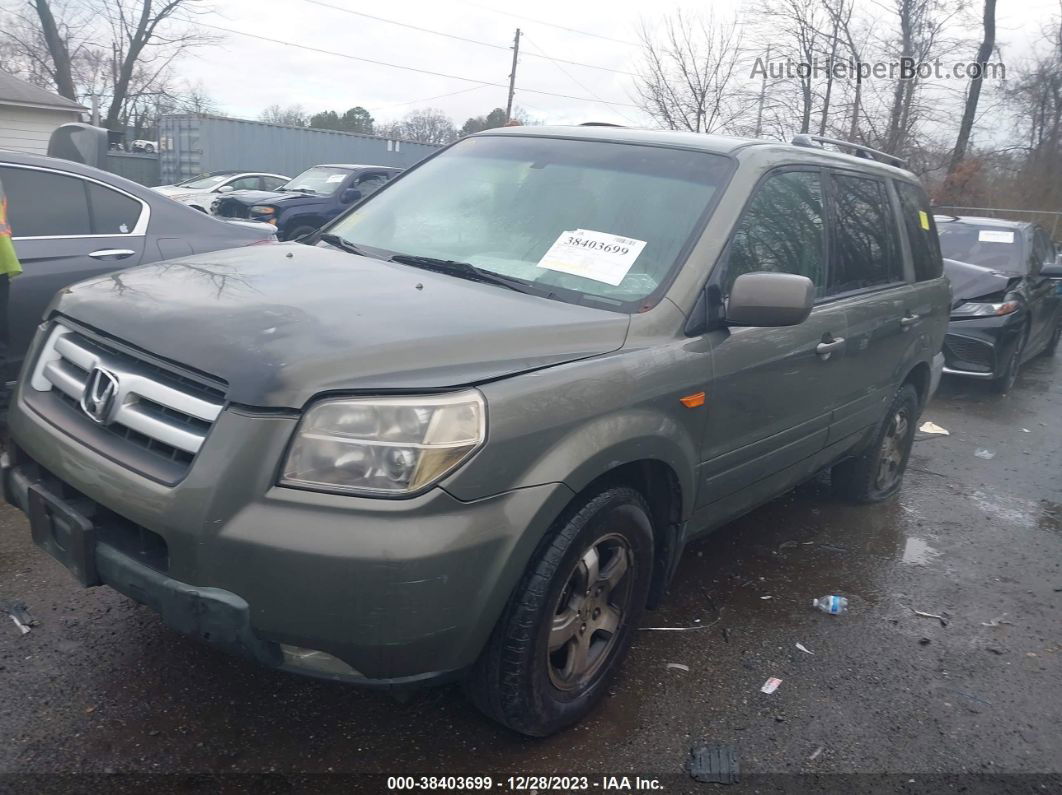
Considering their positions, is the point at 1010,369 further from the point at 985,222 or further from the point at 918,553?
the point at 918,553

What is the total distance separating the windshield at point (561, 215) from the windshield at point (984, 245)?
6.88 meters

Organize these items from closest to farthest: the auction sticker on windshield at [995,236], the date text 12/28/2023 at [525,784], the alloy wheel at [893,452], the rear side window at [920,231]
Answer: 1. the date text 12/28/2023 at [525,784]
2. the rear side window at [920,231]
3. the alloy wheel at [893,452]
4. the auction sticker on windshield at [995,236]

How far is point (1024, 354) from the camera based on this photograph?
9352 millimetres

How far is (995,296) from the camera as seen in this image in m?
8.38

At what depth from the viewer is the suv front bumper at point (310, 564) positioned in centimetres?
212

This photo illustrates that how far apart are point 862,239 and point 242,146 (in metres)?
24.0

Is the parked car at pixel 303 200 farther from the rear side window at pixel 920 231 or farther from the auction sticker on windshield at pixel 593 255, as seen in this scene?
the auction sticker on windshield at pixel 593 255

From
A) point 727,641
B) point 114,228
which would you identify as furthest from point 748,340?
point 114,228

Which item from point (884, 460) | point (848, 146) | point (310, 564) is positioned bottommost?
point (884, 460)

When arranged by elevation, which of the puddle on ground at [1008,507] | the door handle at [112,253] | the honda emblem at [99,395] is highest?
the door handle at [112,253]

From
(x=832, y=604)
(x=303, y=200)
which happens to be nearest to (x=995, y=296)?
(x=832, y=604)

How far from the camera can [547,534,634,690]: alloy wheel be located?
2713mm

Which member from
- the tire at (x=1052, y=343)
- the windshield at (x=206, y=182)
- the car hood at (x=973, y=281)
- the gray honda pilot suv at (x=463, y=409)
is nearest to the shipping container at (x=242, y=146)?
the windshield at (x=206, y=182)

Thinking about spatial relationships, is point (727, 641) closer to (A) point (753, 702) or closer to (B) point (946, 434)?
(A) point (753, 702)
